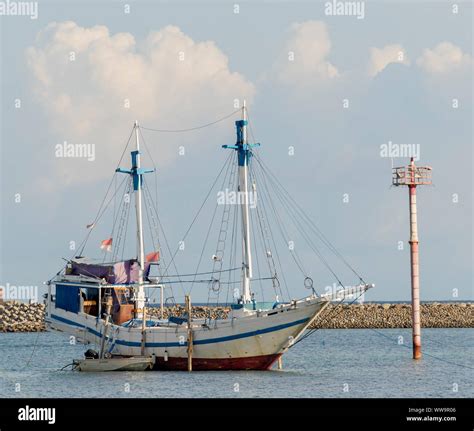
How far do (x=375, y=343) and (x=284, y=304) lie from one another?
35.5 metres

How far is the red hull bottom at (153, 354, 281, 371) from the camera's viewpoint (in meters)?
62.5

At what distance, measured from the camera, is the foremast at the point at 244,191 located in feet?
209

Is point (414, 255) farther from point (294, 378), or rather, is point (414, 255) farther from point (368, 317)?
point (368, 317)

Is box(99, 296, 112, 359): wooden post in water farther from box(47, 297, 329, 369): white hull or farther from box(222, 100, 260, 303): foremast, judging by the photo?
box(222, 100, 260, 303): foremast

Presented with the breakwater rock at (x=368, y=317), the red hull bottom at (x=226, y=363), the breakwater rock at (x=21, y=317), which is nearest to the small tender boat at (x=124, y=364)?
the red hull bottom at (x=226, y=363)

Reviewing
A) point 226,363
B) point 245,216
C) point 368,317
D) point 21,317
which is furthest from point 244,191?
point 21,317

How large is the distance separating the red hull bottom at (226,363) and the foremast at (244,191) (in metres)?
3.25

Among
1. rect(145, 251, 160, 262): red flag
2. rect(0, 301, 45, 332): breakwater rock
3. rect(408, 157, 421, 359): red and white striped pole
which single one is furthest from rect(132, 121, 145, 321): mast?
rect(0, 301, 45, 332): breakwater rock

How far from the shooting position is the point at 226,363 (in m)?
62.8

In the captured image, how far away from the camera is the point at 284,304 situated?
62.2 meters

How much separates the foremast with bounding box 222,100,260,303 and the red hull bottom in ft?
10.7

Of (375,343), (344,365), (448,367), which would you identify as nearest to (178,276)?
(344,365)
